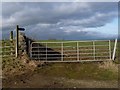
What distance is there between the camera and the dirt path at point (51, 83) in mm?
15305

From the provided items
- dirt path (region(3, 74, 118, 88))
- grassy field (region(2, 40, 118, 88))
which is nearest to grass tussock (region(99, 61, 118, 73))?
grassy field (region(2, 40, 118, 88))

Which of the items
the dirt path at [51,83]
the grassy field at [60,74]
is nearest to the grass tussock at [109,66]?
the grassy field at [60,74]

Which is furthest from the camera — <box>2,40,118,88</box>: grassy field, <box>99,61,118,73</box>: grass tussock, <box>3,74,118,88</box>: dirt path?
<box>99,61,118,73</box>: grass tussock

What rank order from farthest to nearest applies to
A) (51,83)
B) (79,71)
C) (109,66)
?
(109,66) → (79,71) → (51,83)

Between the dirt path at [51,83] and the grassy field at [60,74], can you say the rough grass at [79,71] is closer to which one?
the grassy field at [60,74]

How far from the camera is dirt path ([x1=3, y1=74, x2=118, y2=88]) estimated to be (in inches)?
603

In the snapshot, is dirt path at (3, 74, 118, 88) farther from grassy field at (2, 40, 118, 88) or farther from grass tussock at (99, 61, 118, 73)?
grass tussock at (99, 61, 118, 73)

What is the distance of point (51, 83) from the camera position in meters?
15.8


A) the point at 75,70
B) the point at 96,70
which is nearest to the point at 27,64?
the point at 75,70

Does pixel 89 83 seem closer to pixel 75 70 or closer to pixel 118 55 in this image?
pixel 75 70

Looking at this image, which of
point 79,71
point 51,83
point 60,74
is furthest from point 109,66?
point 51,83

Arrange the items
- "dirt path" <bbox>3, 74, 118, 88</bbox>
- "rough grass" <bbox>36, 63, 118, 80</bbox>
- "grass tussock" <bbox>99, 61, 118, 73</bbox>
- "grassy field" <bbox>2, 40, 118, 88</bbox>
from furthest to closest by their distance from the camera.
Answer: "grass tussock" <bbox>99, 61, 118, 73</bbox>
"rough grass" <bbox>36, 63, 118, 80</bbox>
"grassy field" <bbox>2, 40, 118, 88</bbox>
"dirt path" <bbox>3, 74, 118, 88</bbox>

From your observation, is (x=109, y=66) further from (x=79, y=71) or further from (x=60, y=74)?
(x=60, y=74)

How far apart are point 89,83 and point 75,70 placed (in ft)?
9.68
